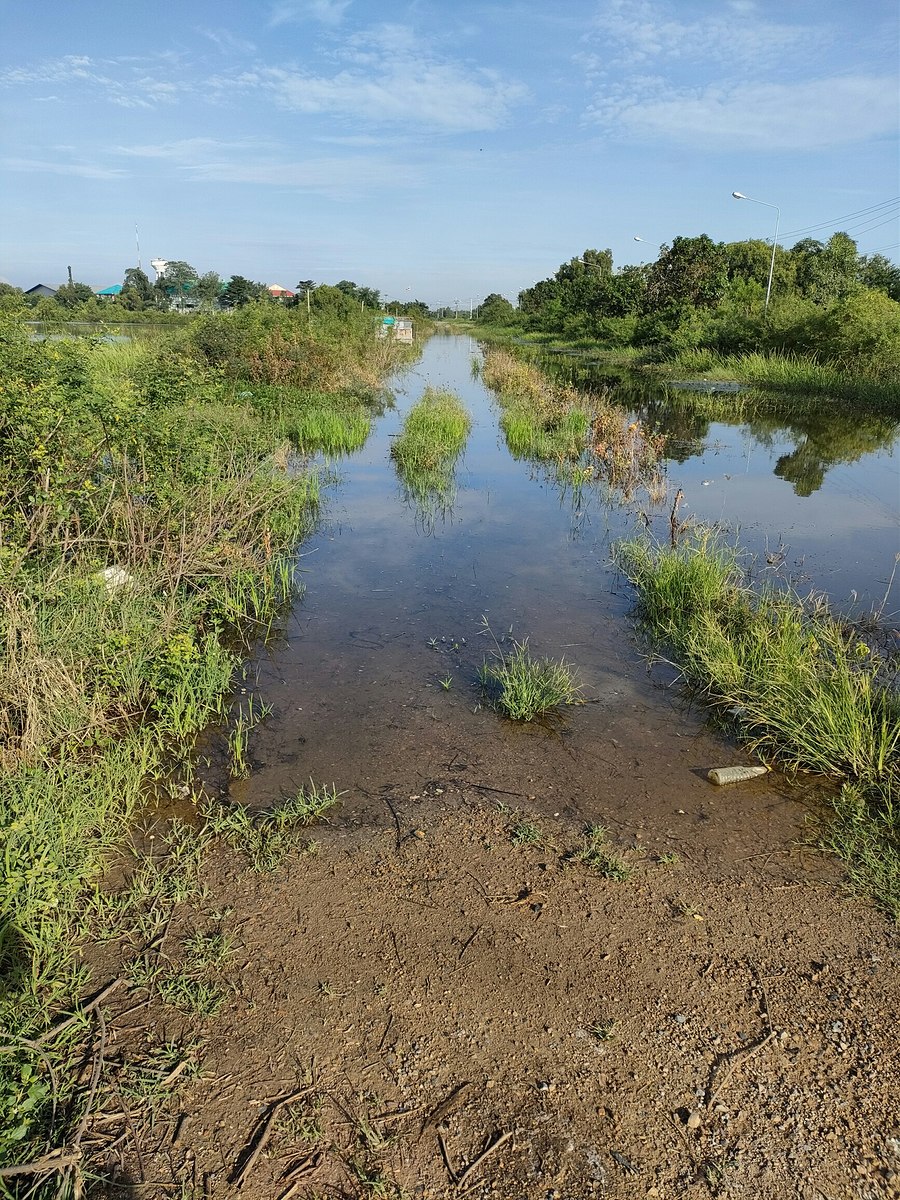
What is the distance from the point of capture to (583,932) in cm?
298

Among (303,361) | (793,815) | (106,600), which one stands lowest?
(793,815)

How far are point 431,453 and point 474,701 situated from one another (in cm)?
792

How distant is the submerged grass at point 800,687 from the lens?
3.66 metres

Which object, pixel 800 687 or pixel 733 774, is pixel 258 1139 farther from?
pixel 800 687

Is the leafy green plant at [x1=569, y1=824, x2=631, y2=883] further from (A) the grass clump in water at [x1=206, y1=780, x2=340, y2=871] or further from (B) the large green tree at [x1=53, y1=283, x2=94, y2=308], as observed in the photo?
(B) the large green tree at [x1=53, y1=283, x2=94, y2=308]

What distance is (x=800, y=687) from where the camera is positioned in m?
4.48

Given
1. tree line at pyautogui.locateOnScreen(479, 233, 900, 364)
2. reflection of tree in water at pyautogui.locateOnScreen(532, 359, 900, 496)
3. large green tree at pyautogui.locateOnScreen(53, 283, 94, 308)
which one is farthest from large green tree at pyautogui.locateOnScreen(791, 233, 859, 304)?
large green tree at pyautogui.locateOnScreen(53, 283, 94, 308)

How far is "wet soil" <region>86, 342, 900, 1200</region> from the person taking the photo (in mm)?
2109

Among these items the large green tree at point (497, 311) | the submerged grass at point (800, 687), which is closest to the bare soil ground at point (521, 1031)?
the submerged grass at point (800, 687)

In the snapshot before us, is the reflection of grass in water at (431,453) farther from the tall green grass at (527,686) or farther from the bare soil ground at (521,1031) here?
the bare soil ground at (521,1031)

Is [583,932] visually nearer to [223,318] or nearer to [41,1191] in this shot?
[41,1191]

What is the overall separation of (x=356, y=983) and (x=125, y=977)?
2.82 ft

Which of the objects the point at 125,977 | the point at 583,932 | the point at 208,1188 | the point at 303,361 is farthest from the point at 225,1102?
the point at 303,361

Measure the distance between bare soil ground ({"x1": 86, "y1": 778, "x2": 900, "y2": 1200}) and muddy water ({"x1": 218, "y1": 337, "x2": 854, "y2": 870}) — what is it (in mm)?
299
